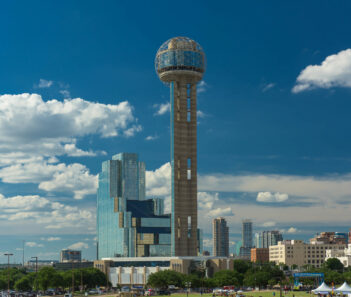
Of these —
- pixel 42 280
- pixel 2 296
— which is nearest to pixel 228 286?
pixel 42 280

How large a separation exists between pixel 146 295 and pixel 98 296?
13569 mm

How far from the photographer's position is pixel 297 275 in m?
196

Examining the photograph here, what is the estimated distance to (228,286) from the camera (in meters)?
193

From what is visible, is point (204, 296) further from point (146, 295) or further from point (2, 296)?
point (2, 296)

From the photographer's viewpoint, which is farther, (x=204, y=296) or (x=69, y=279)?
(x=69, y=279)

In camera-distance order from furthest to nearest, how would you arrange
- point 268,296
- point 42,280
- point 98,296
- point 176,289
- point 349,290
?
point 176,289 < point 42,280 < point 98,296 < point 268,296 < point 349,290

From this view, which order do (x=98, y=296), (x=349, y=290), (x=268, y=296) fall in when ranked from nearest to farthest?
1. (x=349, y=290)
2. (x=268, y=296)
3. (x=98, y=296)

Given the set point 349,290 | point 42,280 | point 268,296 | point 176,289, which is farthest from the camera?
point 176,289

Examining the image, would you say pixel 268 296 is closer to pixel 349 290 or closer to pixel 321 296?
pixel 321 296

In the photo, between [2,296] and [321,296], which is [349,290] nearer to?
[321,296]

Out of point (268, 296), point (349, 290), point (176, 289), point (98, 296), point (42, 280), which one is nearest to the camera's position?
point (349, 290)

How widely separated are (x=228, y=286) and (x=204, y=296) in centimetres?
3126

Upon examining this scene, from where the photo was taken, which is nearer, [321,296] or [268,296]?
[321,296]

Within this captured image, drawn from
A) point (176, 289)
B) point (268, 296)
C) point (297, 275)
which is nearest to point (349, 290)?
point (268, 296)
